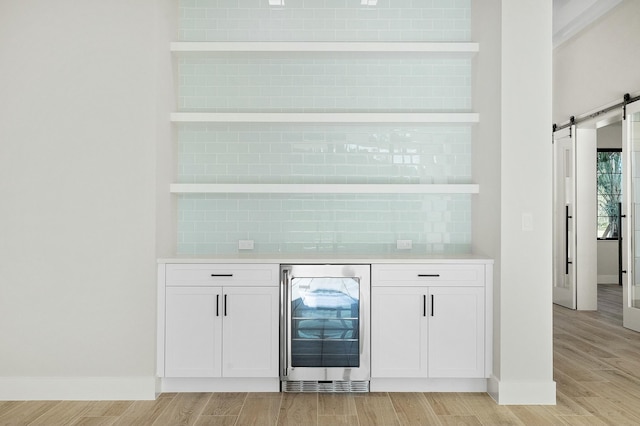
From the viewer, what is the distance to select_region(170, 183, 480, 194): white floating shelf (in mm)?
3678

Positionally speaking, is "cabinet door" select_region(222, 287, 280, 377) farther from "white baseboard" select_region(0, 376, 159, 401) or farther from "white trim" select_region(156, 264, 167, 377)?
"white baseboard" select_region(0, 376, 159, 401)

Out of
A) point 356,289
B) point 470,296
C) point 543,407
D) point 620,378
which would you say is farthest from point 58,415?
point 620,378

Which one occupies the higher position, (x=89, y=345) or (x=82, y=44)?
(x=82, y=44)

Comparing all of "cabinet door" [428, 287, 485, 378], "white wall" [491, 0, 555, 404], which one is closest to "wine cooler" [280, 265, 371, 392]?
"cabinet door" [428, 287, 485, 378]

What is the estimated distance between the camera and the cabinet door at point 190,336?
3.43m

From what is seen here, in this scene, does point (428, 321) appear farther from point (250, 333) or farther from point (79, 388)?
point (79, 388)

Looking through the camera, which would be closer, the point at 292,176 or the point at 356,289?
the point at 356,289

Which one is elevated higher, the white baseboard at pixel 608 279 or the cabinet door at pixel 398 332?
the cabinet door at pixel 398 332

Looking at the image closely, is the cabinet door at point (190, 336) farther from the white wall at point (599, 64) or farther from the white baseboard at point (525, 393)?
the white wall at point (599, 64)

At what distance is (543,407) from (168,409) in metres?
2.38

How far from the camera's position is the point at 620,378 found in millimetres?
3791

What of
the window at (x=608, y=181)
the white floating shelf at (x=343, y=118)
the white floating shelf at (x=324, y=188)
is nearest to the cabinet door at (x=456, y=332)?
the white floating shelf at (x=324, y=188)

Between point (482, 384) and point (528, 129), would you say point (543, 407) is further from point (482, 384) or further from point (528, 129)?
point (528, 129)

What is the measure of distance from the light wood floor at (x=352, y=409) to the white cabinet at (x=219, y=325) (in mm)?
201
